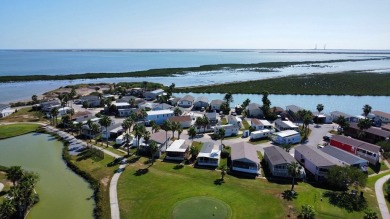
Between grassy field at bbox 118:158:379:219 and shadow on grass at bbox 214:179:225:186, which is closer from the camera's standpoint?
grassy field at bbox 118:158:379:219

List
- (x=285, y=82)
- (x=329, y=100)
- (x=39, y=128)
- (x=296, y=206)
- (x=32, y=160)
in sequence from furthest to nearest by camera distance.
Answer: (x=285, y=82) → (x=329, y=100) → (x=39, y=128) → (x=32, y=160) → (x=296, y=206)

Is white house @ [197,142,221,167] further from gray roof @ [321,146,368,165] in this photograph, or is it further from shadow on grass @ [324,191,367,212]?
gray roof @ [321,146,368,165]

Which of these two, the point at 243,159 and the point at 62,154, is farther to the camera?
the point at 62,154

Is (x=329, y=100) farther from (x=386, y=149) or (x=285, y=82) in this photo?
(x=386, y=149)

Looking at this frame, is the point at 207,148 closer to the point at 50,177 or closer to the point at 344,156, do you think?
the point at 344,156

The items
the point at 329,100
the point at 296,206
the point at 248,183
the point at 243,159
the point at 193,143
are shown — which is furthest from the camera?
the point at 329,100

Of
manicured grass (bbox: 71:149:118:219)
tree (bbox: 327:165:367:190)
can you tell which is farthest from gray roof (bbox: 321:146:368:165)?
manicured grass (bbox: 71:149:118:219)

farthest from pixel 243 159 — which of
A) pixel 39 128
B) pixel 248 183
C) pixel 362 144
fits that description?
pixel 39 128
